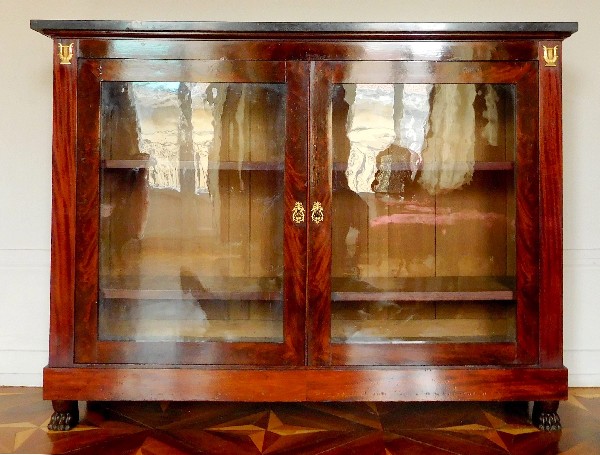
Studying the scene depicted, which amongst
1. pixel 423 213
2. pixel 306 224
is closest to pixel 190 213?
pixel 306 224

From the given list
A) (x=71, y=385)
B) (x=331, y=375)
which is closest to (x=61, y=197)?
(x=71, y=385)

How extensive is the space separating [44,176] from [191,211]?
0.53 m

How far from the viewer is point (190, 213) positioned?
3.64 ft

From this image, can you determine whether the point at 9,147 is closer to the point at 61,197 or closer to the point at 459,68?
the point at 61,197

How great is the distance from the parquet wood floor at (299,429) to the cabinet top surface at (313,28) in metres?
0.78

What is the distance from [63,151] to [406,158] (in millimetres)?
671

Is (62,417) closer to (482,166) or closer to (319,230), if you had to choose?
(319,230)

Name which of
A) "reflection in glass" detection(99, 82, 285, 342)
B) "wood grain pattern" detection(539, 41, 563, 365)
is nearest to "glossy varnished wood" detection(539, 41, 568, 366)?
"wood grain pattern" detection(539, 41, 563, 365)

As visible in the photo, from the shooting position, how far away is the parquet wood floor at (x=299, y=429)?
3.34 ft

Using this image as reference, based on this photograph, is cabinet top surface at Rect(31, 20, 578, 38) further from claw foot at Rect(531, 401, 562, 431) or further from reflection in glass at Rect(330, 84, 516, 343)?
claw foot at Rect(531, 401, 562, 431)

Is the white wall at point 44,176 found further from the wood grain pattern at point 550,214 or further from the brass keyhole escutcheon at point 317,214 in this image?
the brass keyhole escutcheon at point 317,214

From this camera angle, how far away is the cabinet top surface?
1.04 m

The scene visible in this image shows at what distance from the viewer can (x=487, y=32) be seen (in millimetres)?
1052

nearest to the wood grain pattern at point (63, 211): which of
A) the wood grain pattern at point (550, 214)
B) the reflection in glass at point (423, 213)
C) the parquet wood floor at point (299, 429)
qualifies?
the parquet wood floor at point (299, 429)
